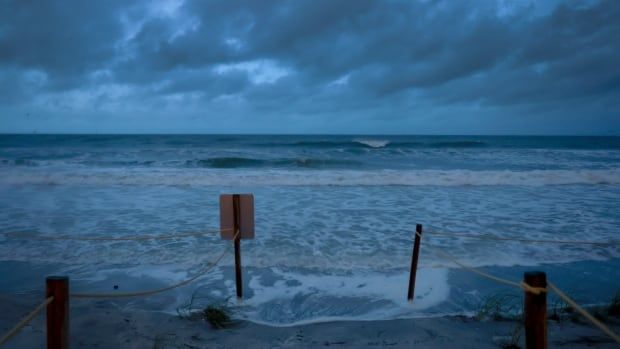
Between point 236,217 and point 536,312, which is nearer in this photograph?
point 536,312

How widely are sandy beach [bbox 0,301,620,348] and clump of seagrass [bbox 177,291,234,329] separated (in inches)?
2.5

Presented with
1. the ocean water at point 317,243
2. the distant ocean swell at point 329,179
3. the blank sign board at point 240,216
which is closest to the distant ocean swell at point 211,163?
the distant ocean swell at point 329,179

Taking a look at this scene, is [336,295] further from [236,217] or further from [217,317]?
[236,217]

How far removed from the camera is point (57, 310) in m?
2.17

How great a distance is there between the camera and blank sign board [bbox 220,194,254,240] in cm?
425

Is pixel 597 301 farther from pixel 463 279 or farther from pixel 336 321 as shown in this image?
pixel 336 321

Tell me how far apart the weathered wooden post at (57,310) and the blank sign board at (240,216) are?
6.81 feet

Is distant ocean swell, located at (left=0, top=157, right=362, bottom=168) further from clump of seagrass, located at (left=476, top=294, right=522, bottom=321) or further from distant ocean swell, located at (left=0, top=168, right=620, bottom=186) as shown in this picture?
clump of seagrass, located at (left=476, top=294, right=522, bottom=321)

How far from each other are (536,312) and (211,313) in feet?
10.2

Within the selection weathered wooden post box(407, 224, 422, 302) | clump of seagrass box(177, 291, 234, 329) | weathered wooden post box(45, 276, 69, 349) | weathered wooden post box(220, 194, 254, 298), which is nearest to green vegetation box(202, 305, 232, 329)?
clump of seagrass box(177, 291, 234, 329)

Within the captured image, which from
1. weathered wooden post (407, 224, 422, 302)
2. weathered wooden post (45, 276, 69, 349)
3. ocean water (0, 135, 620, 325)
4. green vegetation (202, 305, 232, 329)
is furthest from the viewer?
ocean water (0, 135, 620, 325)

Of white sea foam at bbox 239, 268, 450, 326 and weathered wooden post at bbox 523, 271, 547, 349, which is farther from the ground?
weathered wooden post at bbox 523, 271, 547, 349

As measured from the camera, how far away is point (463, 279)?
549 centimetres

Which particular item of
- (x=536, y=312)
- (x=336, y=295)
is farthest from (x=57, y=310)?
(x=336, y=295)
